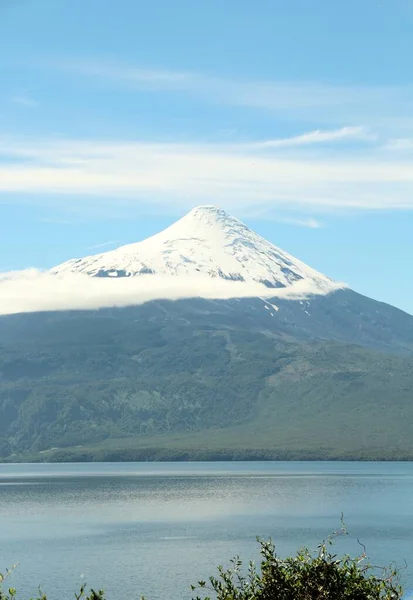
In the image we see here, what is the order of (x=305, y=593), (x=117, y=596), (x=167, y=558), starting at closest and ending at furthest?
1. (x=305, y=593)
2. (x=117, y=596)
3. (x=167, y=558)

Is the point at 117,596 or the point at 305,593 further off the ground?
the point at 305,593

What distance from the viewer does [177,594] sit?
424ft

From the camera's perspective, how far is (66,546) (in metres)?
190

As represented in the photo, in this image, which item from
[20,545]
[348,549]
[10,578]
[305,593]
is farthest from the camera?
[20,545]

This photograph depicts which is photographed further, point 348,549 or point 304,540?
point 304,540

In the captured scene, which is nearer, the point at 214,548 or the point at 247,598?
the point at 247,598

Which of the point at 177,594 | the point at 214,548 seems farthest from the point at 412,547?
the point at 177,594

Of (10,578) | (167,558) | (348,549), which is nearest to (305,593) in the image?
(10,578)

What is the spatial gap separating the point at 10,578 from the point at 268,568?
349 feet

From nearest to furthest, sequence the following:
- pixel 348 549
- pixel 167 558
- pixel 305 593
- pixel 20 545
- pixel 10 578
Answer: pixel 305 593 < pixel 10 578 < pixel 167 558 < pixel 348 549 < pixel 20 545

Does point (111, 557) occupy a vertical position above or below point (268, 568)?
below

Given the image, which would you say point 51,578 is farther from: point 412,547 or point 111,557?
point 412,547

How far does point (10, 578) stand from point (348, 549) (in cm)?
6303

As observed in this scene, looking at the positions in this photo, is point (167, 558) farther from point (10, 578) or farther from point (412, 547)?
point (412, 547)
